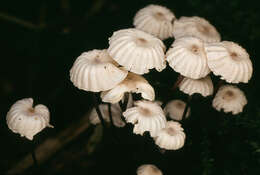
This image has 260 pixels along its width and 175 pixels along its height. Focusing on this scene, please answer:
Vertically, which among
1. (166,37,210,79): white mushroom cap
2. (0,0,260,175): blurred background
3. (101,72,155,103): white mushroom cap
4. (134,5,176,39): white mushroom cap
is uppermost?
(134,5,176,39): white mushroom cap

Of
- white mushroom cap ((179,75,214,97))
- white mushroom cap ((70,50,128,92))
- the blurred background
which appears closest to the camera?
white mushroom cap ((70,50,128,92))

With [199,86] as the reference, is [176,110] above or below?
below

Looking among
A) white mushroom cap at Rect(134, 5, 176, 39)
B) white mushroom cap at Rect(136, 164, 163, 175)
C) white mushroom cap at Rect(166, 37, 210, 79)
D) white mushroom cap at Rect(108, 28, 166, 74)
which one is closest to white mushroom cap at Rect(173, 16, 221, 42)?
white mushroom cap at Rect(134, 5, 176, 39)

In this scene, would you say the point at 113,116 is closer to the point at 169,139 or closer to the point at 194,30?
the point at 169,139

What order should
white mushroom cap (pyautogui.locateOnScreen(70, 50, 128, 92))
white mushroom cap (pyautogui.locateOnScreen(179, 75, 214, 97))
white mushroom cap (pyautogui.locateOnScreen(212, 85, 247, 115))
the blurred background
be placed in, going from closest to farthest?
white mushroom cap (pyautogui.locateOnScreen(70, 50, 128, 92))
white mushroom cap (pyautogui.locateOnScreen(179, 75, 214, 97))
white mushroom cap (pyautogui.locateOnScreen(212, 85, 247, 115))
the blurred background

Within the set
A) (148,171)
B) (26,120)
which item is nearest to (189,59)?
(148,171)

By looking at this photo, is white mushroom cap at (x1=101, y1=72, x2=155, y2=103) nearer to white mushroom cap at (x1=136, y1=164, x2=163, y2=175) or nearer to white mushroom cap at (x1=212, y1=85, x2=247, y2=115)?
white mushroom cap at (x1=136, y1=164, x2=163, y2=175)
